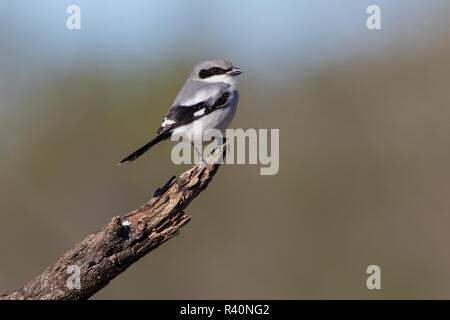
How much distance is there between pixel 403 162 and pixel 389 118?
0.81 m

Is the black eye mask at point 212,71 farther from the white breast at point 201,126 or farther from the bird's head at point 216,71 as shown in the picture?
the white breast at point 201,126

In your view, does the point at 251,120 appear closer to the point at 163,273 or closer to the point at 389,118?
the point at 389,118

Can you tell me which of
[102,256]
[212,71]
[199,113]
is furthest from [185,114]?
[102,256]

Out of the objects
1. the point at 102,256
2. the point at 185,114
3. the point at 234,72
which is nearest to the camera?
the point at 102,256

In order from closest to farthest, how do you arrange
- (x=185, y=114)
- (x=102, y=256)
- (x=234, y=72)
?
(x=102, y=256)
(x=185, y=114)
(x=234, y=72)

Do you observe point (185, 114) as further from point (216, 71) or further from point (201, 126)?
point (216, 71)

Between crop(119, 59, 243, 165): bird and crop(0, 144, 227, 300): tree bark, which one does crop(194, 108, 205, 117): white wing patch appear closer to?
crop(119, 59, 243, 165): bird

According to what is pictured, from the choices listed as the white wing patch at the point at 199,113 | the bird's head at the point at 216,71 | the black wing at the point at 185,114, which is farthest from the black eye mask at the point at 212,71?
the white wing patch at the point at 199,113

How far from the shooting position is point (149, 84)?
1248 centimetres

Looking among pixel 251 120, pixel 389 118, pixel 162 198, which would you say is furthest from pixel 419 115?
pixel 162 198

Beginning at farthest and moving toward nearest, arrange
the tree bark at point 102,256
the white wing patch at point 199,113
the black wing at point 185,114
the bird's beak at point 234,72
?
the bird's beak at point 234,72
the white wing patch at point 199,113
the black wing at point 185,114
the tree bark at point 102,256

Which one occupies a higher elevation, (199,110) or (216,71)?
(216,71)

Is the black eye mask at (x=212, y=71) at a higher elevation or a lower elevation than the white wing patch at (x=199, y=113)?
higher

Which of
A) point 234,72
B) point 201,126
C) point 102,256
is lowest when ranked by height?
point 102,256
